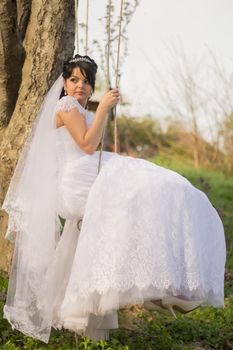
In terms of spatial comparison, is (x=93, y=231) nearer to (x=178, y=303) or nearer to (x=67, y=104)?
(x=178, y=303)

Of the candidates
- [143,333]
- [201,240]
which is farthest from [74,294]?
[143,333]

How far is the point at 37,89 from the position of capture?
225 inches

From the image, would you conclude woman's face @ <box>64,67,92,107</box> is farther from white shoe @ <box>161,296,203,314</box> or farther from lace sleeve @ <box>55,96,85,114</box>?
white shoe @ <box>161,296,203,314</box>

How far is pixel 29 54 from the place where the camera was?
5.81 metres

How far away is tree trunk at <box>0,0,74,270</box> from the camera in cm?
571

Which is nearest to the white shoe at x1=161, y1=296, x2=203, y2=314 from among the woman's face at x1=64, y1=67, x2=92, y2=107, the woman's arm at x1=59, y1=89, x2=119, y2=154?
the woman's arm at x1=59, y1=89, x2=119, y2=154

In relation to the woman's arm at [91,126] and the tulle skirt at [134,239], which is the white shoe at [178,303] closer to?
the tulle skirt at [134,239]

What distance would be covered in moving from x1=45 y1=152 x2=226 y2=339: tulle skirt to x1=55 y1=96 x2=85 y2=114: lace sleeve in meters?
0.29

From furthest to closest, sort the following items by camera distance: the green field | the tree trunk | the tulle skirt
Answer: the tree trunk
the green field
the tulle skirt

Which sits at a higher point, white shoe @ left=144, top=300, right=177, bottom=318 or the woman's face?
the woman's face

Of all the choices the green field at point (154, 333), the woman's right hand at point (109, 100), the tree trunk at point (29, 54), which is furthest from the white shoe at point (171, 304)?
the tree trunk at point (29, 54)

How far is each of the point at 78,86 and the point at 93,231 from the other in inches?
35.1

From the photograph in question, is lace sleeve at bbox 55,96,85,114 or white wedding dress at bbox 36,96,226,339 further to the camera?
lace sleeve at bbox 55,96,85,114

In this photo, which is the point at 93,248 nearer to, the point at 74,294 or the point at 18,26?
the point at 74,294
